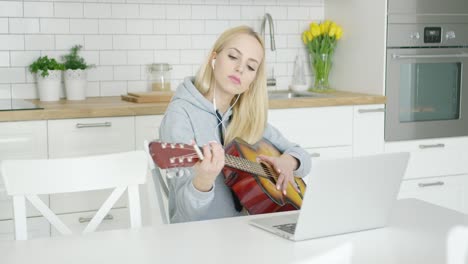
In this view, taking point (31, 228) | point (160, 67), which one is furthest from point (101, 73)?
point (31, 228)

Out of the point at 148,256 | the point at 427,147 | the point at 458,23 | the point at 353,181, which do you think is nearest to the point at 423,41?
the point at 458,23

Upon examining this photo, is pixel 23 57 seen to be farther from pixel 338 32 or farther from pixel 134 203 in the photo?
pixel 134 203

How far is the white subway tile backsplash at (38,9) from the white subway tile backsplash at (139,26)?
0.45 m

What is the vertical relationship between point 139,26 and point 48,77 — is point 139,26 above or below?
above

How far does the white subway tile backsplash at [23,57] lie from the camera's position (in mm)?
4027

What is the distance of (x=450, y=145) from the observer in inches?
178

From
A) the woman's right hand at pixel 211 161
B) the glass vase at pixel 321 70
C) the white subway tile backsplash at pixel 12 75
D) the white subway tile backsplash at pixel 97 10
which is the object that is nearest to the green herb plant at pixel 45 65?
the white subway tile backsplash at pixel 12 75

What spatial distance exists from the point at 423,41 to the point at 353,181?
8.82 feet

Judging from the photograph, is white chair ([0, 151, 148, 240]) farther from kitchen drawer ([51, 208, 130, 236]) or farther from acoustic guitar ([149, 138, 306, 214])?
kitchen drawer ([51, 208, 130, 236])

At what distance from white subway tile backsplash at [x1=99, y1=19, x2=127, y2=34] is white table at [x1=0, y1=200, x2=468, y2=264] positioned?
2350 millimetres

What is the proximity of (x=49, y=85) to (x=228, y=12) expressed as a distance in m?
1.23

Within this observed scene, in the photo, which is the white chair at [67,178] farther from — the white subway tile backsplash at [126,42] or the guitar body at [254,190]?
the white subway tile backsplash at [126,42]

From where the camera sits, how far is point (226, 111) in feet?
9.11

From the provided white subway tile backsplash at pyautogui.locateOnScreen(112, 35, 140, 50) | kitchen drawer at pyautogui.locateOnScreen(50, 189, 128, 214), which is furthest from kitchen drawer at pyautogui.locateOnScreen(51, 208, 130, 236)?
white subway tile backsplash at pyautogui.locateOnScreen(112, 35, 140, 50)
